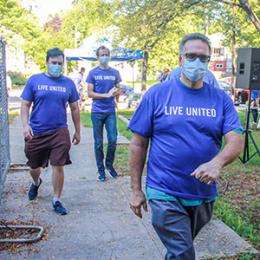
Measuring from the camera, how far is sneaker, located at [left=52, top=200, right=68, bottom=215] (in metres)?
4.90

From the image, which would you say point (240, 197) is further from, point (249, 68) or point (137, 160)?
point (137, 160)

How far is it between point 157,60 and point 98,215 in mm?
18055

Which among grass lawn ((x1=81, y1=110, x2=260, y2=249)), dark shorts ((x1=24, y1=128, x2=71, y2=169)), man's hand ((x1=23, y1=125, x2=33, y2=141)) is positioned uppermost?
man's hand ((x1=23, y1=125, x2=33, y2=141))

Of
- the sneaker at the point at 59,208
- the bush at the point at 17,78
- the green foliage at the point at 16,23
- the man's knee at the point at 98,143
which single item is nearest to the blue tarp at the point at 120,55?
the green foliage at the point at 16,23

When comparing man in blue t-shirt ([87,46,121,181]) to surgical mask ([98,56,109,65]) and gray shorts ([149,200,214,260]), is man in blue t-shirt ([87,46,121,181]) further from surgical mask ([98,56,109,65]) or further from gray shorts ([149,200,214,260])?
gray shorts ([149,200,214,260])

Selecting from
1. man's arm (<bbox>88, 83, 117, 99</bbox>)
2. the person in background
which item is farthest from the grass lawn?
the person in background

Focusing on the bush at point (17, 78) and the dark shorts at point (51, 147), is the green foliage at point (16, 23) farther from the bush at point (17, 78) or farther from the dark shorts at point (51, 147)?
the bush at point (17, 78)

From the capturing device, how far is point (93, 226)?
4.55 metres

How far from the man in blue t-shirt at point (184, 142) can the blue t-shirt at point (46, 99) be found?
2328 millimetres

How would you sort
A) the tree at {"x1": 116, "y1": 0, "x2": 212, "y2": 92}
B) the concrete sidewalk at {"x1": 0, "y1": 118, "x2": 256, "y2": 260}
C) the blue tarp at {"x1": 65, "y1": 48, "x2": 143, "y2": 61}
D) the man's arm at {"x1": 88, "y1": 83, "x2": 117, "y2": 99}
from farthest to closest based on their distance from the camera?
the blue tarp at {"x1": 65, "y1": 48, "x2": 143, "y2": 61}
the tree at {"x1": 116, "y1": 0, "x2": 212, "y2": 92}
the man's arm at {"x1": 88, "y1": 83, "x2": 117, "y2": 99}
the concrete sidewalk at {"x1": 0, "y1": 118, "x2": 256, "y2": 260}

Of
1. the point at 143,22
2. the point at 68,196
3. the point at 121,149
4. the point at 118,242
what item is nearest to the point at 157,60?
the point at 143,22

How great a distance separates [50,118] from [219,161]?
281cm

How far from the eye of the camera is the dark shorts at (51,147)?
4.94 metres

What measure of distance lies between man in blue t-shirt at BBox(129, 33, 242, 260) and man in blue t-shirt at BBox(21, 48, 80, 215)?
7.52 ft
